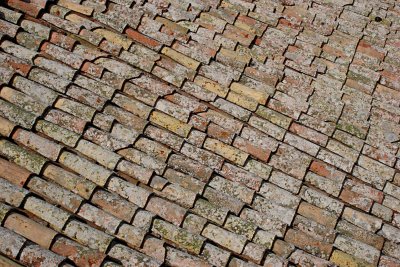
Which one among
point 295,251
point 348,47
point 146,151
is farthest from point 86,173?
point 348,47

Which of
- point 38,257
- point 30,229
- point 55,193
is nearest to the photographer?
point 38,257

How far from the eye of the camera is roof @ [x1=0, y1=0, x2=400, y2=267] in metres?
2.96

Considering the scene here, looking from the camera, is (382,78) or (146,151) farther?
(382,78)

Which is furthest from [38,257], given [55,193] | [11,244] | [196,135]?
[196,135]

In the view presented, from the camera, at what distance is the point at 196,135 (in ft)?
11.5

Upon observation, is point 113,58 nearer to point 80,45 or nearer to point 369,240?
point 80,45

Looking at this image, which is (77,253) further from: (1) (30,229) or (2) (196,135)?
(2) (196,135)

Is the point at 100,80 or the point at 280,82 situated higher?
the point at 280,82

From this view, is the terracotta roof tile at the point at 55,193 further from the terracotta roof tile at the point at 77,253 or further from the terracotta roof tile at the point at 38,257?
the terracotta roof tile at the point at 38,257

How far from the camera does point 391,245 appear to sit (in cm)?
322

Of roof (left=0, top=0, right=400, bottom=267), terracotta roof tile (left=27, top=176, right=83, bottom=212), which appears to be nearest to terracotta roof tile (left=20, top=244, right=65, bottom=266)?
roof (left=0, top=0, right=400, bottom=267)

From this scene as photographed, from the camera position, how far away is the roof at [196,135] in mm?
2955

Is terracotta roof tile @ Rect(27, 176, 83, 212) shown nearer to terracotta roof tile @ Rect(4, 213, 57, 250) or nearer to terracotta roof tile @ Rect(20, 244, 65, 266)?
terracotta roof tile @ Rect(4, 213, 57, 250)

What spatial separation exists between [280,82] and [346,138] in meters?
0.82
